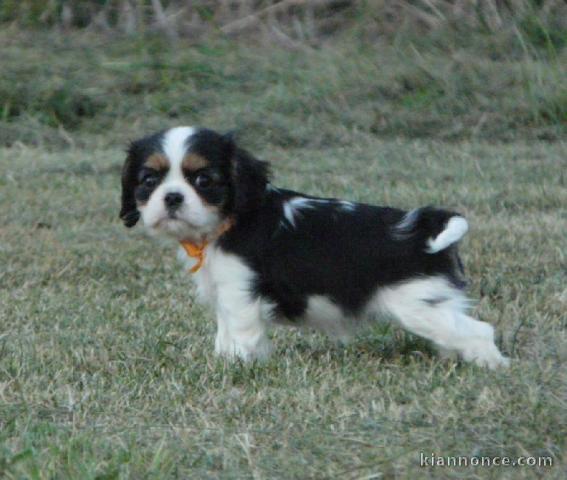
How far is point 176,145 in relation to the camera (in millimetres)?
5570

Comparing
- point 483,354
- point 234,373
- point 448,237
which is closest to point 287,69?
point 448,237

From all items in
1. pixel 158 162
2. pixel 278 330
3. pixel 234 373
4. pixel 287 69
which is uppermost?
pixel 158 162

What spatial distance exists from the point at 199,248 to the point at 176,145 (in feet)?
1.46

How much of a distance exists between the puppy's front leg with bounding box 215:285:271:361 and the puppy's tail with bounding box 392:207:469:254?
26.5 inches

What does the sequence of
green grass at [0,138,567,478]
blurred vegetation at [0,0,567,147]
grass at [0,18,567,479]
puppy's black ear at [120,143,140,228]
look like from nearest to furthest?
1. green grass at [0,138,567,478]
2. grass at [0,18,567,479]
3. puppy's black ear at [120,143,140,228]
4. blurred vegetation at [0,0,567,147]

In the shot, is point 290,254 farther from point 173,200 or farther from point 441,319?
point 441,319

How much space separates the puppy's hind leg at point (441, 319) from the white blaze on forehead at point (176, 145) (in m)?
1.04

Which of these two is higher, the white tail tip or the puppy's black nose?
the puppy's black nose

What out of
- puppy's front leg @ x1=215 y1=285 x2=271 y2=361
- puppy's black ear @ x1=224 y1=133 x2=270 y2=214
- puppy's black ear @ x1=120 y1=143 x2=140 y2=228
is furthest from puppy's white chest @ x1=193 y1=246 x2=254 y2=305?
puppy's black ear @ x1=120 y1=143 x2=140 y2=228

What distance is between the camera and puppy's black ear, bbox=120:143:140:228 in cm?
577

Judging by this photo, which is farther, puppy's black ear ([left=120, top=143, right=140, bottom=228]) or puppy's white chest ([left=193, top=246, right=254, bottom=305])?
puppy's black ear ([left=120, top=143, right=140, bottom=228])

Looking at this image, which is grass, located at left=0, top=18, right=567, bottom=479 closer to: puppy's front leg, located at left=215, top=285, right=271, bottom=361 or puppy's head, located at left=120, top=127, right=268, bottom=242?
puppy's front leg, located at left=215, top=285, right=271, bottom=361

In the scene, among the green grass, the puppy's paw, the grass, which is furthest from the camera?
the puppy's paw

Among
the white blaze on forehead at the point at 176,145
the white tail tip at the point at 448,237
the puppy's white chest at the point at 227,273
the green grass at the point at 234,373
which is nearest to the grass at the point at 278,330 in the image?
the green grass at the point at 234,373
